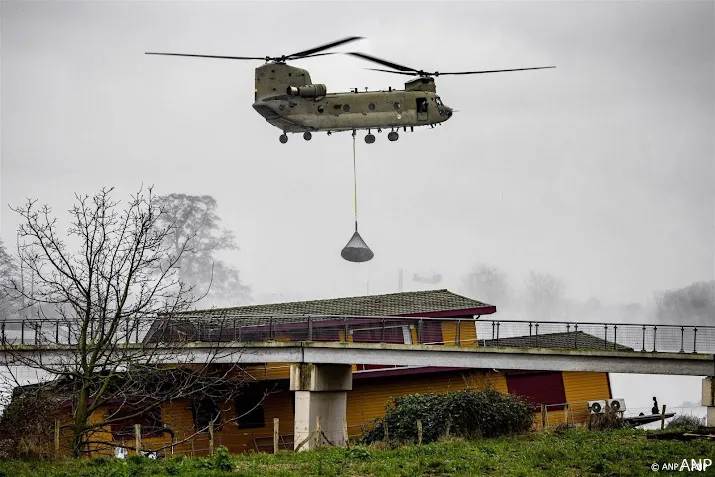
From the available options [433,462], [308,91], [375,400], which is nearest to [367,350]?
[375,400]

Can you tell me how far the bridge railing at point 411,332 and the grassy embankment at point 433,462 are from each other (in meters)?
7.73

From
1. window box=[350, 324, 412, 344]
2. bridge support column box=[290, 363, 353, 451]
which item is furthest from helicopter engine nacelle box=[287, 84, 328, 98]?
bridge support column box=[290, 363, 353, 451]

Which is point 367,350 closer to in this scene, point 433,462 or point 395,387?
point 395,387

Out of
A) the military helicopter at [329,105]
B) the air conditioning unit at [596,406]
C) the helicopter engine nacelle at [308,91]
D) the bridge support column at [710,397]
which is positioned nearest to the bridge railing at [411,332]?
the bridge support column at [710,397]

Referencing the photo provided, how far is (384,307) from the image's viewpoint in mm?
48781

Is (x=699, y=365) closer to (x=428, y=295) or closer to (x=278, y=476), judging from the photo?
(x=428, y=295)

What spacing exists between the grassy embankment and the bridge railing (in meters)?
7.73

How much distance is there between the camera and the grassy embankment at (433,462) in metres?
26.3

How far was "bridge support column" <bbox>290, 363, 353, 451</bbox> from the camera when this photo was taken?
40438mm

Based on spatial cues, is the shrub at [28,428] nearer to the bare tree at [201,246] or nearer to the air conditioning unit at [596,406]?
the air conditioning unit at [596,406]

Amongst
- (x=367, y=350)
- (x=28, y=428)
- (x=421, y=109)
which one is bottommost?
(x=28, y=428)

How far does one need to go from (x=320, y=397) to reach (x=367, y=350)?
2.70 metres

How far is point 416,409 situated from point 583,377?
14.6 m

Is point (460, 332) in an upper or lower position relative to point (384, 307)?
lower
